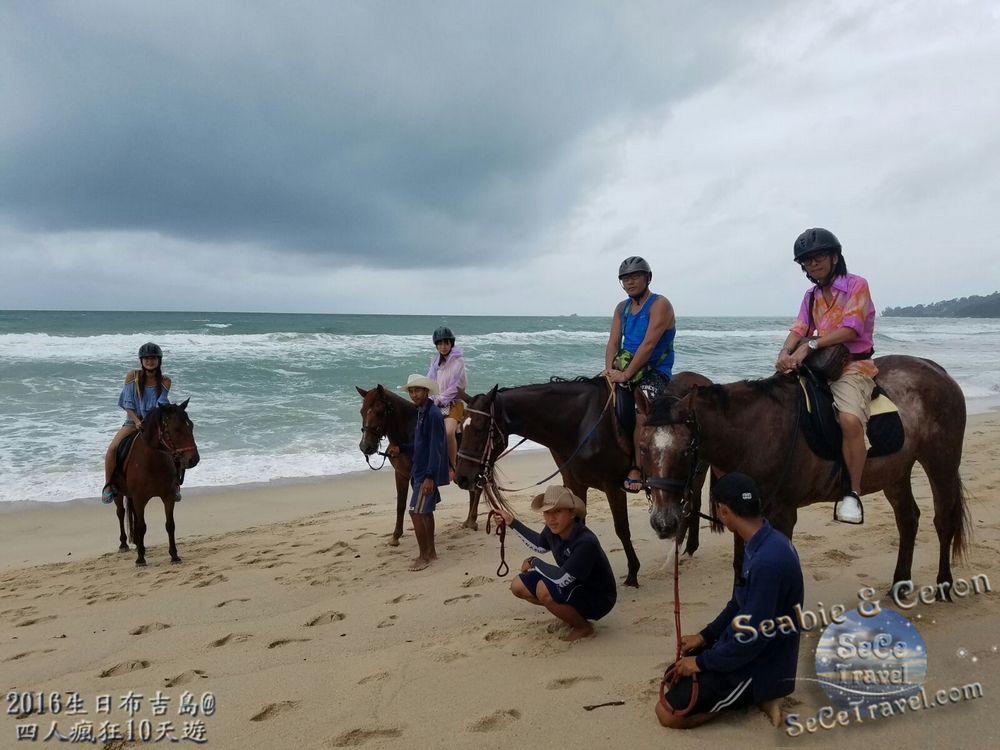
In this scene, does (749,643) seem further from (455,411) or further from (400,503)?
(400,503)

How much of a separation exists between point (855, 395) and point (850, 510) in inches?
28.6

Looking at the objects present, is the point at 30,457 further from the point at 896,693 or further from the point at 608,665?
the point at 896,693

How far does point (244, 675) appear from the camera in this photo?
3.48 meters

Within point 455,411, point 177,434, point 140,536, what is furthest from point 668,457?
point 140,536

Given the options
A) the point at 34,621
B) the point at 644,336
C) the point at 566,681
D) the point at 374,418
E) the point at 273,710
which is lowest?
the point at 34,621

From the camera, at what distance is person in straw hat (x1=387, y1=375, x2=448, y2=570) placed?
5.55 m

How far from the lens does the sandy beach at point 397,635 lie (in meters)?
2.74

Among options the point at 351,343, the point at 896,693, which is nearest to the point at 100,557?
the point at 896,693

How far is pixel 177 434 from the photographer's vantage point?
5805 millimetres

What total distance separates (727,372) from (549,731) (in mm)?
23155

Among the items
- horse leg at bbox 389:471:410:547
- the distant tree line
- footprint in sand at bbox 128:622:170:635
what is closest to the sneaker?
horse leg at bbox 389:471:410:547

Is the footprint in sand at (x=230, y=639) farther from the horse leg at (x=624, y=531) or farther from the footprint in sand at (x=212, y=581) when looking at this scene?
the horse leg at (x=624, y=531)

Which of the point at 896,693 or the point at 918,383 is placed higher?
the point at 918,383

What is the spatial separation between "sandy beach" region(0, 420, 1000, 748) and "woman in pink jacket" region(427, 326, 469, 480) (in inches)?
55.3
